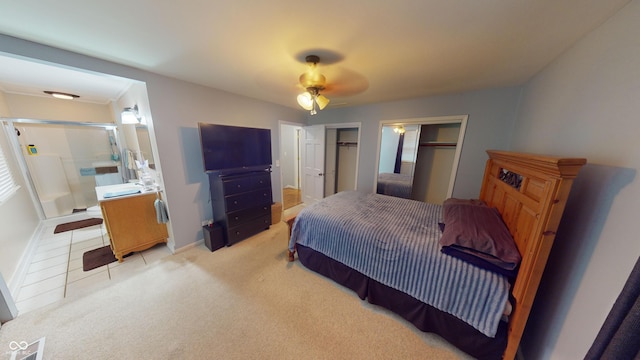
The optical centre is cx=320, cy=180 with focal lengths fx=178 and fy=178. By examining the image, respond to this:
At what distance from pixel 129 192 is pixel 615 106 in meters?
4.41

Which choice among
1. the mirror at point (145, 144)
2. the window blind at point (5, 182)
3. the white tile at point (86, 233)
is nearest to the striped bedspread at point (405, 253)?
the mirror at point (145, 144)

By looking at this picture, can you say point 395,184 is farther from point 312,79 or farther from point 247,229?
point 247,229

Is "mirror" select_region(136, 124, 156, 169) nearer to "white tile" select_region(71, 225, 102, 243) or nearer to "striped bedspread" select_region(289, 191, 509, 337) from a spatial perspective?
"white tile" select_region(71, 225, 102, 243)

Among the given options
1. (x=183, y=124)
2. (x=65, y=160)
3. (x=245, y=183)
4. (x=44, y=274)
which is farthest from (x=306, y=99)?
(x=65, y=160)

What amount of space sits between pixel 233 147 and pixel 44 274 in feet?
8.50

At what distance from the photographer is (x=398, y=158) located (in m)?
3.46

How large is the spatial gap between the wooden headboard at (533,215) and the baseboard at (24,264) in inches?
171

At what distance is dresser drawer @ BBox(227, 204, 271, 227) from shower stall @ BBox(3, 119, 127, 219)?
9.14ft

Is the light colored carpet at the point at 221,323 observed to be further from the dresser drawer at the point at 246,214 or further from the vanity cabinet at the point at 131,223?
the dresser drawer at the point at 246,214

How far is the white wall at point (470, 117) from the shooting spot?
2343 mm

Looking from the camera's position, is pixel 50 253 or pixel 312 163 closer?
pixel 50 253

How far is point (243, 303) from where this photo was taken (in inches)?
70.1

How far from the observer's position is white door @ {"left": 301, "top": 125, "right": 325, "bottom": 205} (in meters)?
4.05

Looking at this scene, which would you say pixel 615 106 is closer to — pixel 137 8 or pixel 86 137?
pixel 137 8
